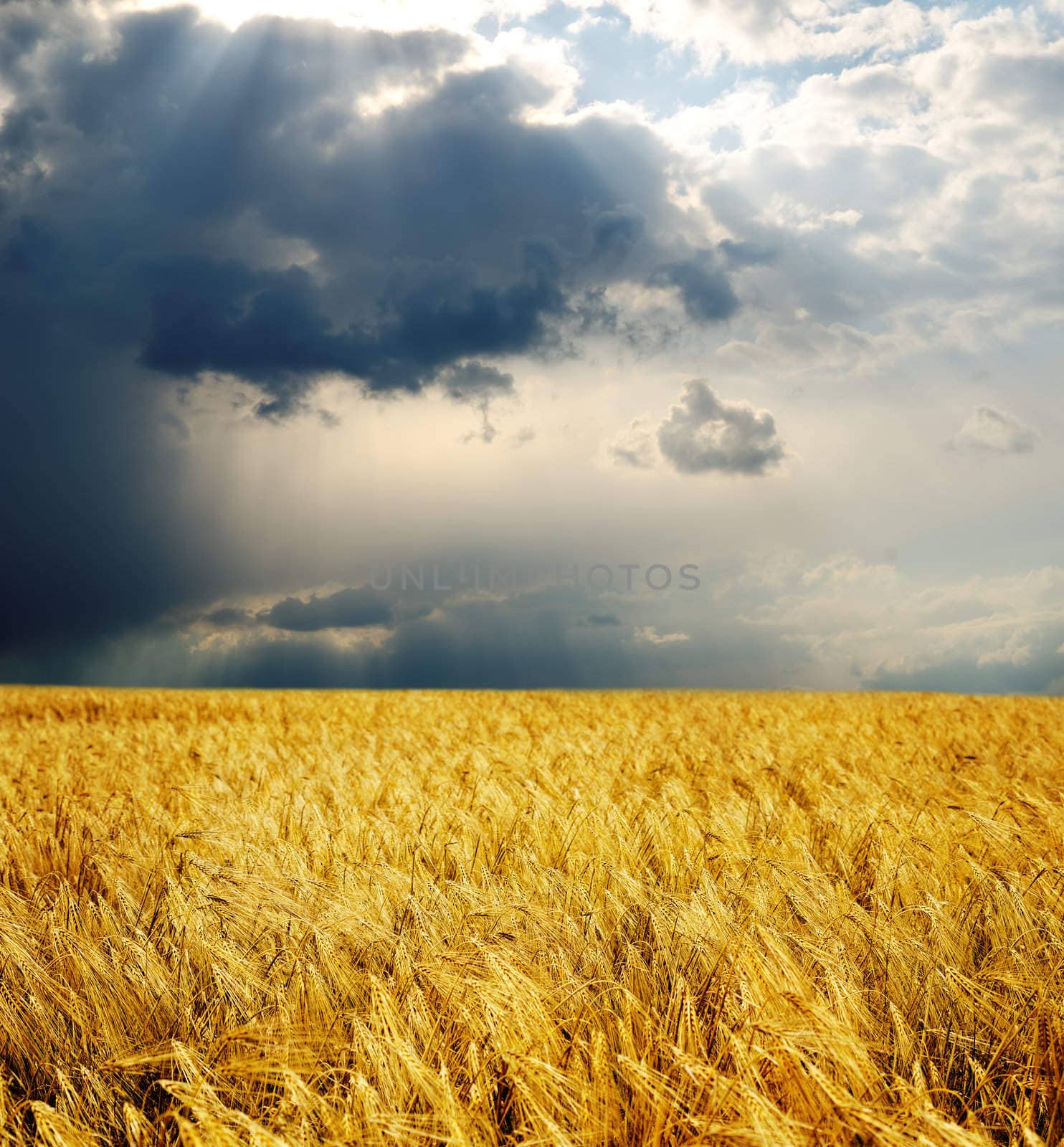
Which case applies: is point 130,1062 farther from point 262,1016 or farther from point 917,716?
point 917,716

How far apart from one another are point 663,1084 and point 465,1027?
598mm

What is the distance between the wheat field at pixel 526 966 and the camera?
1787 mm

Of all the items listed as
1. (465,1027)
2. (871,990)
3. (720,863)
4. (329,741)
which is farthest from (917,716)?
(465,1027)

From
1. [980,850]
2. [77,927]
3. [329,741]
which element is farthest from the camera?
[329,741]

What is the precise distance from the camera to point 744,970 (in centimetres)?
230

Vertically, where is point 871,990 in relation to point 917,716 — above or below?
above

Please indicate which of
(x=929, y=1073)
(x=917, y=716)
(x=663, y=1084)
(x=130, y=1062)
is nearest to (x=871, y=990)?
(x=929, y=1073)

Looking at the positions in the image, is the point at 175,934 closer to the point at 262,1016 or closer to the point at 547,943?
the point at 262,1016

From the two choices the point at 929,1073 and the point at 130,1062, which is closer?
the point at 130,1062

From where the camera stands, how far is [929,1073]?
86.7 inches

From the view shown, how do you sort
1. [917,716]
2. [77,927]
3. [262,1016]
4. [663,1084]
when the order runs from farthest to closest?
1. [917,716]
2. [77,927]
3. [262,1016]
4. [663,1084]

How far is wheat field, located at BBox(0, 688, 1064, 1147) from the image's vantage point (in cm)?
179

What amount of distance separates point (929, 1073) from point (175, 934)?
2612 mm

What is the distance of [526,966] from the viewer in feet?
8.01
